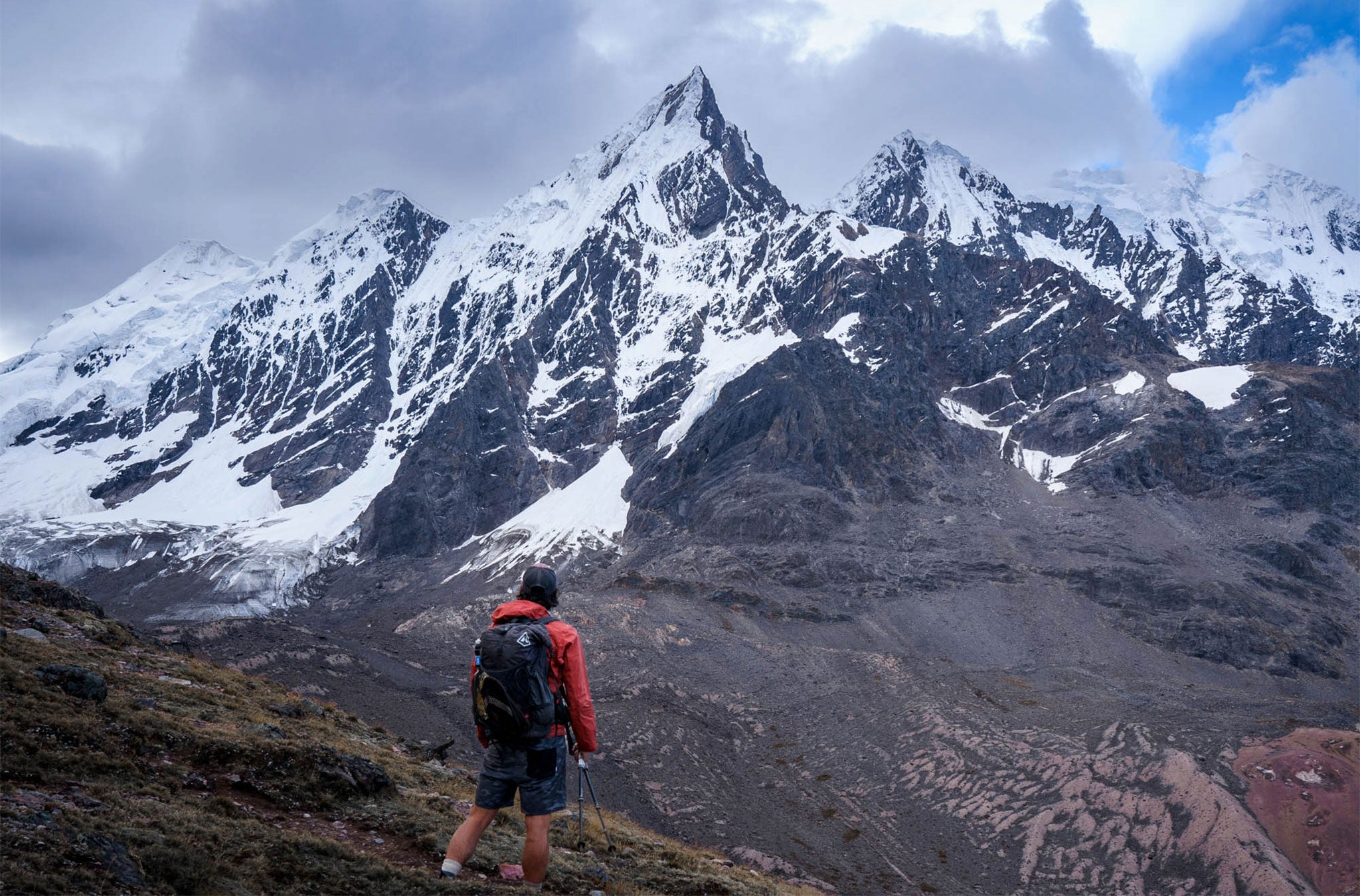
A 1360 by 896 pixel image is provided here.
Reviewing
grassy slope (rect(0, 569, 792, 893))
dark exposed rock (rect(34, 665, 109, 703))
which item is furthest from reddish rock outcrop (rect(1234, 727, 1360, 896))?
dark exposed rock (rect(34, 665, 109, 703))

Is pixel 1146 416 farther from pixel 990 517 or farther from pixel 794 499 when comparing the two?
pixel 794 499

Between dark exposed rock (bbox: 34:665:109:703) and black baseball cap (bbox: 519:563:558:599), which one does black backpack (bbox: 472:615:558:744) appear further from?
dark exposed rock (bbox: 34:665:109:703)

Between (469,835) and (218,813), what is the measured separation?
3349mm

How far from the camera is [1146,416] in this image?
147375 millimetres

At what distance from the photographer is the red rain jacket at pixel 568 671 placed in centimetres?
816

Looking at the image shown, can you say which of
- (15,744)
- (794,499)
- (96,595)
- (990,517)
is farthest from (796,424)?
(15,744)

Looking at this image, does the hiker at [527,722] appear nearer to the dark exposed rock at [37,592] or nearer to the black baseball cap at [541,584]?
the black baseball cap at [541,584]

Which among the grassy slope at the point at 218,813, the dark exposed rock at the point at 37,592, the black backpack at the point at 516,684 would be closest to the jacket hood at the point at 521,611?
the black backpack at the point at 516,684

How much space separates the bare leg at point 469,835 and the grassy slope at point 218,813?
0.29m

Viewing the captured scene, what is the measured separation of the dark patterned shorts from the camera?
26.8 feet

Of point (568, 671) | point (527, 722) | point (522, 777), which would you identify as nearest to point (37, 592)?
point (522, 777)

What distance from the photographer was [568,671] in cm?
820

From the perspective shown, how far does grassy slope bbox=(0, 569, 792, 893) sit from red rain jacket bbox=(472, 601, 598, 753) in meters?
1.79

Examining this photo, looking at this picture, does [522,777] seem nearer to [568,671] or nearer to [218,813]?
[568,671]
